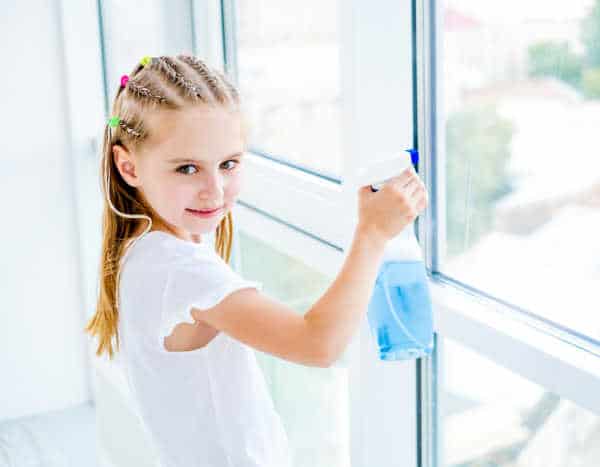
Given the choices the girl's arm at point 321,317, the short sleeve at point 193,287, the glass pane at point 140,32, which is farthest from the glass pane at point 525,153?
the glass pane at point 140,32

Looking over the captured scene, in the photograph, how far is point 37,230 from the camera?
7.97 ft

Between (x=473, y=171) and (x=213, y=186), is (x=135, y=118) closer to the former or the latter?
(x=213, y=186)

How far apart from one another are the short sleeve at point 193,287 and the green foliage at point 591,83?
1.39 feet

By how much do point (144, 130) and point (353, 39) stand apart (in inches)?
12.9

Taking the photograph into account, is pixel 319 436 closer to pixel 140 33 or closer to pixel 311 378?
pixel 311 378

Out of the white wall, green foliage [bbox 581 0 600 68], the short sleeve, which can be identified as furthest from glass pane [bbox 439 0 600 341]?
the white wall

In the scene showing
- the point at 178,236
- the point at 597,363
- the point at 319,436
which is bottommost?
the point at 319,436

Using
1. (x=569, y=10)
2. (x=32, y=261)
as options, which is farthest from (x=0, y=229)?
(x=569, y=10)

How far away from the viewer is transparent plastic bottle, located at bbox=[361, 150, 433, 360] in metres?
1.05

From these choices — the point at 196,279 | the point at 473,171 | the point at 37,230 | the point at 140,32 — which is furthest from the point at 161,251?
the point at 37,230

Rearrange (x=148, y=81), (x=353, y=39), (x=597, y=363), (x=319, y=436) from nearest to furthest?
1. (x=597, y=363)
2. (x=148, y=81)
3. (x=353, y=39)
4. (x=319, y=436)

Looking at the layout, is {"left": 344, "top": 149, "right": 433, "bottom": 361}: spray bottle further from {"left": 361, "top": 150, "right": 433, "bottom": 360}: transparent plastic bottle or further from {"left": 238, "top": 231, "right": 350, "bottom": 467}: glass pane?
{"left": 238, "top": 231, "right": 350, "bottom": 467}: glass pane

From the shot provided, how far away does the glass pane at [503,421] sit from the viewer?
1.09 metres

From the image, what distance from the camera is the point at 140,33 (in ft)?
6.94
